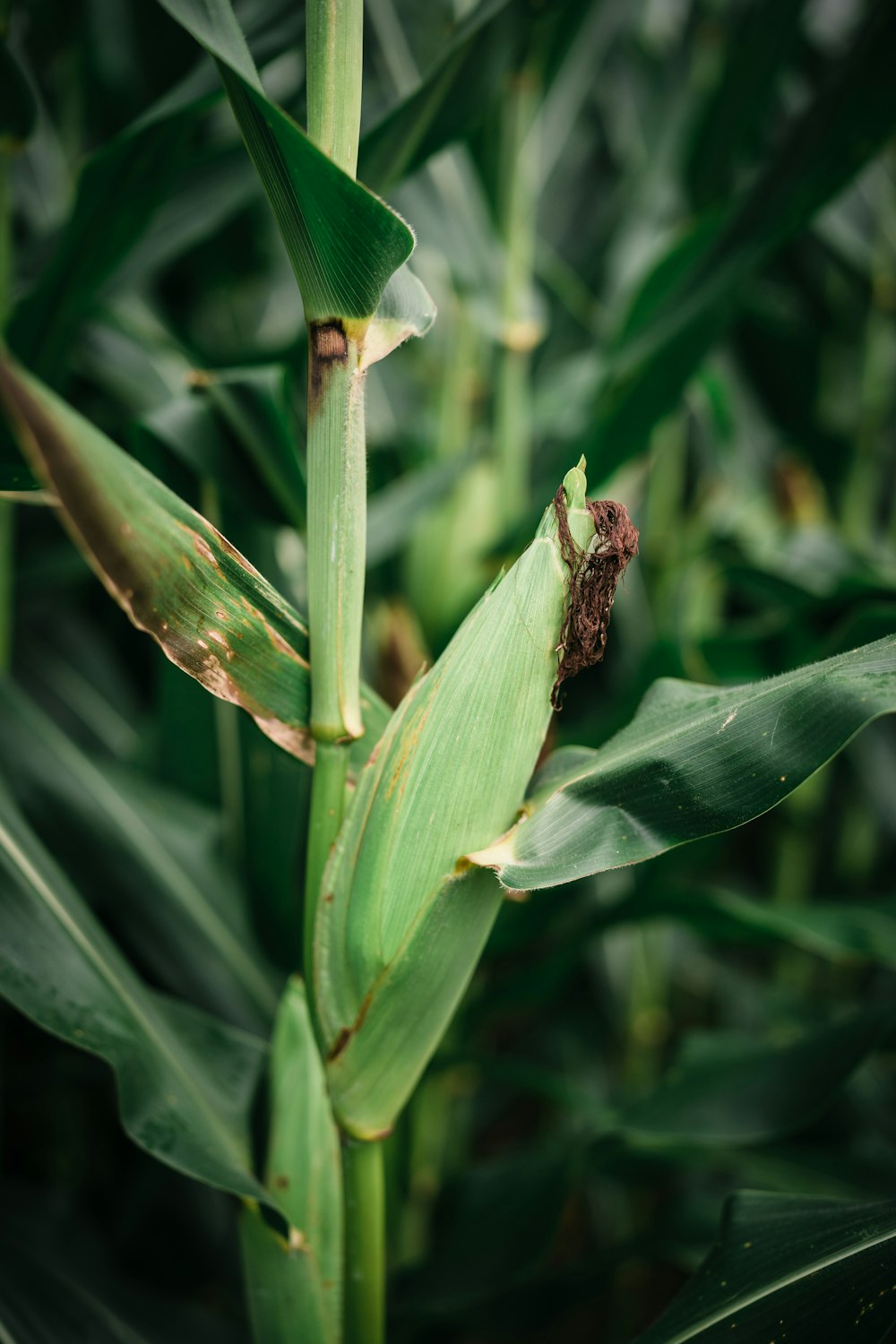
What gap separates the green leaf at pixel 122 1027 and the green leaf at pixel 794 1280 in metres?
0.25

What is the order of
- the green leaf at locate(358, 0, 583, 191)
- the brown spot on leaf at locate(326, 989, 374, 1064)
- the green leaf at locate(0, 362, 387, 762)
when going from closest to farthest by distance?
the green leaf at locate(0, 362, 387, 762) < the brown spot on leaf at locate(326, 989, 374, 1064) < the green leaf at locate(358, 0, 583, 191)

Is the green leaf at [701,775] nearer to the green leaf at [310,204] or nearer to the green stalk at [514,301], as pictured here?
the green leaf at [310,204]

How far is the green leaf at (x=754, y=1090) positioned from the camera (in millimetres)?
693

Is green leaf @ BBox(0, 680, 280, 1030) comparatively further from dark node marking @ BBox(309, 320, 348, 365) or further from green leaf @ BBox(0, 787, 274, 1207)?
dark node marking @ BBox(309, 320, 348, 365)

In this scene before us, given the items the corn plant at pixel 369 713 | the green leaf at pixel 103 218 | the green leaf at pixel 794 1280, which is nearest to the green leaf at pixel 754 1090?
the corn plant at pixel 369 713

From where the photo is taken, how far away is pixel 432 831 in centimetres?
39

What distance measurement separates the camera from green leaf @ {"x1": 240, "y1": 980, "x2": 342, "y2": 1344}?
1.61 ft

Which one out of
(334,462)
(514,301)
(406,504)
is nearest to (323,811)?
(334,462)

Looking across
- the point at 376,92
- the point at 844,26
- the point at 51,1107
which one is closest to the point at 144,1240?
the point at 51,1107

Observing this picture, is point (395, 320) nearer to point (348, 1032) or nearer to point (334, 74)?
point (334, 74)

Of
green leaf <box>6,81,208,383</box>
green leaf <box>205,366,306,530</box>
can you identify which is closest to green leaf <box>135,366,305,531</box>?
green leaf <box>205,366,306,530</box>

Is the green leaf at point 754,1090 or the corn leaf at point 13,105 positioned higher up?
the corn leaf at point 13,105

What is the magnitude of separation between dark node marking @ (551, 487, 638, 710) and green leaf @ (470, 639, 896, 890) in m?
0.07

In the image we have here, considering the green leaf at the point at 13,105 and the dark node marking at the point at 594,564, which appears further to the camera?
the green leaf at the point at 13,105
